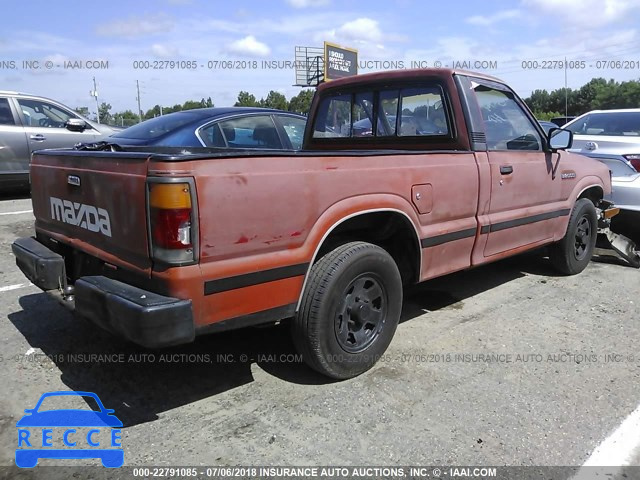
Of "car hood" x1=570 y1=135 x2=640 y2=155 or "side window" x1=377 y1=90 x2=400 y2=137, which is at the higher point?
"side window" x1=377 y1=90 x2=400 y2=137

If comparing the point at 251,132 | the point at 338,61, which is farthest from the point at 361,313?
the point at 338,61

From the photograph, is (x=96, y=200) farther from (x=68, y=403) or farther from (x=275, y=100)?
(x=275, y=100)

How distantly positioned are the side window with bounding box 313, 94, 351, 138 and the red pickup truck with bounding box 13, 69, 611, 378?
0.02 meters

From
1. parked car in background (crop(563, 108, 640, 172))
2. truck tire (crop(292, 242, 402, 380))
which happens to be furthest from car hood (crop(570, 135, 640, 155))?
truck tire (crop(292, 242, 402, 380))

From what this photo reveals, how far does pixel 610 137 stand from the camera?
644 cm

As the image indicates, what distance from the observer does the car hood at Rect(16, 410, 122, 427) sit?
274 centimetres

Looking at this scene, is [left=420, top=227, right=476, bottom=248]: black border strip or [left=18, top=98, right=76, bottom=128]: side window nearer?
[left=420, top=227, right=476, bottom=248]: black border strip

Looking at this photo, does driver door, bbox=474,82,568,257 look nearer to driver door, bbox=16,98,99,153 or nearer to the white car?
the white car

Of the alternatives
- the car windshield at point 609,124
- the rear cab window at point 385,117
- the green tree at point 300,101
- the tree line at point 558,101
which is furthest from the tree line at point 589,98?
the rear cab window at point 385,117

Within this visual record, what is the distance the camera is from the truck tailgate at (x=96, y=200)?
248cm

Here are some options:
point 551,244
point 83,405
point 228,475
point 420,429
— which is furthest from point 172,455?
point 551,244

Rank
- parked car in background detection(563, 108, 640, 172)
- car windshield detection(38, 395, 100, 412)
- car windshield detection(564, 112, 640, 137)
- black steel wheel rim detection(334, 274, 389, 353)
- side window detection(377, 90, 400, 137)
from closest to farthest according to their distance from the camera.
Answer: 1. car windshield detection(38, 395, 100, 412)
2. black steel wheel rim detection(334, 274, 389, 353)
3. side window detection(377, 90, 400, 137)
4. parked car in background detection(563, 108, 640, 172)
5. car windshield detection(564, 112, 640, 137)

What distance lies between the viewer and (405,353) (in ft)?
11.8

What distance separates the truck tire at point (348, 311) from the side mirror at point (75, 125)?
24.5 feet
